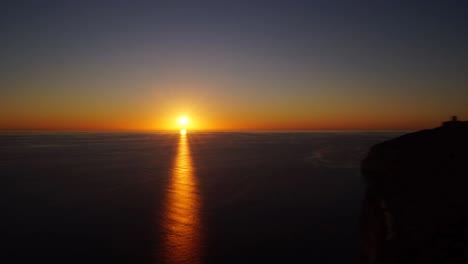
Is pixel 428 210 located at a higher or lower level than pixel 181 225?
higher

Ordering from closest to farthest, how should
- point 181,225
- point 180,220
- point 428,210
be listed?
point 428,210 → point 181,225 → point 180,220

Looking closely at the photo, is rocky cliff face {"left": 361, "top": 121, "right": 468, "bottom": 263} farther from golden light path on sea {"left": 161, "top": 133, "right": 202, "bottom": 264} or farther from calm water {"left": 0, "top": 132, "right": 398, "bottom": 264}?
golden light path on sea {"left": 161, "top": 133, "right": 202, "bottom": 264}

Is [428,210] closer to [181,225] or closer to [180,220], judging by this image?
[181,225]

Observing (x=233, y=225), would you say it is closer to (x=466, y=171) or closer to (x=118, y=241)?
(x=118, y=241)

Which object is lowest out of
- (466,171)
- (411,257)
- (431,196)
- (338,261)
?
(338,261)

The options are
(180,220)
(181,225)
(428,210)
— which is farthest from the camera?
(180,220)

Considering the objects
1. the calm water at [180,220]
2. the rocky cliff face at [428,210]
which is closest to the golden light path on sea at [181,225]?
the calm water at [180,220]

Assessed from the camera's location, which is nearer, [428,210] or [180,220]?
[428,210]

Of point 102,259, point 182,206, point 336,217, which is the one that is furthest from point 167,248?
point 336,217

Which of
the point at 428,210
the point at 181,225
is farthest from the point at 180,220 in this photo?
the point at 428,210
